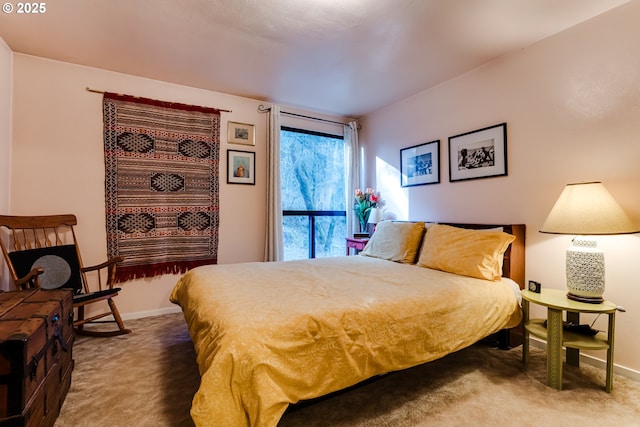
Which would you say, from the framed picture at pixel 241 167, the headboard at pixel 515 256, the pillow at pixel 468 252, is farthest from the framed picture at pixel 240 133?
the headboard at pixel 515 256

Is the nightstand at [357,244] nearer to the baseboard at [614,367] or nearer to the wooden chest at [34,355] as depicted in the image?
the baseboard at [614,367]

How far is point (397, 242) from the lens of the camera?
9.58 ft

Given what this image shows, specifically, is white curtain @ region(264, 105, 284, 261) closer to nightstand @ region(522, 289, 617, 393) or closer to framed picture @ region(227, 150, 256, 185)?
framed picture @ region(227, 150, 256, 185)

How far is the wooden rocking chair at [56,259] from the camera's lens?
93.4 inches

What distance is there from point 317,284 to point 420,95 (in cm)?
264

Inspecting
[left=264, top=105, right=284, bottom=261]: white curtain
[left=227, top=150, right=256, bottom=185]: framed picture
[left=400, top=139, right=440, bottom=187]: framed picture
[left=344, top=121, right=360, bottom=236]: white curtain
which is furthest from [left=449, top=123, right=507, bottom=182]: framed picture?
[left=227, top=150, right=256, bottom=185]: framed picture

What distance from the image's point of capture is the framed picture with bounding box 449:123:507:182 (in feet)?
8.73

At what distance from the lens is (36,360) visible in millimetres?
1235

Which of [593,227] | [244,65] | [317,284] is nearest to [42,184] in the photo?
[244,65]

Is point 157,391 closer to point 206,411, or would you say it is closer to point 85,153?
point 206,411

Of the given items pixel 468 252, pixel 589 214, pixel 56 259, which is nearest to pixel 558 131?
pixel 589 214

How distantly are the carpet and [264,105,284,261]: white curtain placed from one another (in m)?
0.61

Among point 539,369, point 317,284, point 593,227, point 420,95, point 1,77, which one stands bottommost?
point 539,369

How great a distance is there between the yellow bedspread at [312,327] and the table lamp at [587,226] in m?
0.41
